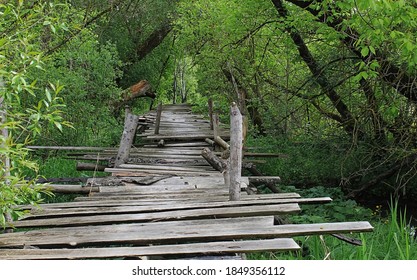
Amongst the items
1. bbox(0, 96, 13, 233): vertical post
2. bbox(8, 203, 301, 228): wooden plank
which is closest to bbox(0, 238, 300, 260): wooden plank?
bbox(0, 96, 13, 233): vertical post

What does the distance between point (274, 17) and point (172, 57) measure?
46.4 ft

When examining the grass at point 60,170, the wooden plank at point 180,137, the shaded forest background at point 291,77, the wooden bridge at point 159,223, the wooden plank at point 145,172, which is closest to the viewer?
the wooden bridge at point 159,223

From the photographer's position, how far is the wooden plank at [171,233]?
12.7 feet

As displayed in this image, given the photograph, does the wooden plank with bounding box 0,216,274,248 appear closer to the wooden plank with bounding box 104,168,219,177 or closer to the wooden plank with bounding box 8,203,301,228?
the wooden plank with bounding box 8,203,301,228

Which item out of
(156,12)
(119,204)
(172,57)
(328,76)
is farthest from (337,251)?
(172,57)

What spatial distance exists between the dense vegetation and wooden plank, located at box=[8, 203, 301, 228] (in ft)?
2.15

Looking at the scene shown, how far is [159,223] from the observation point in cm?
432

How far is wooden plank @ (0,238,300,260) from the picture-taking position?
11.7ft

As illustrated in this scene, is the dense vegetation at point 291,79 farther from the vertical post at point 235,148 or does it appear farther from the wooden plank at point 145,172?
the vertical post at point 235,148

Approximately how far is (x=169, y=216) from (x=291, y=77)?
7938 mm

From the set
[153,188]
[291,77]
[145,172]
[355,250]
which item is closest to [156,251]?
[153,188]

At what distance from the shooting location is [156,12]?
16047 mm

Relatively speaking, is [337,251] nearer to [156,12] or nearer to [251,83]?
[251,83]

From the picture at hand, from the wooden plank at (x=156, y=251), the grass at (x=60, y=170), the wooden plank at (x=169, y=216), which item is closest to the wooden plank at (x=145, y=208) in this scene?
the wooden plank at (x=169, y=216)
